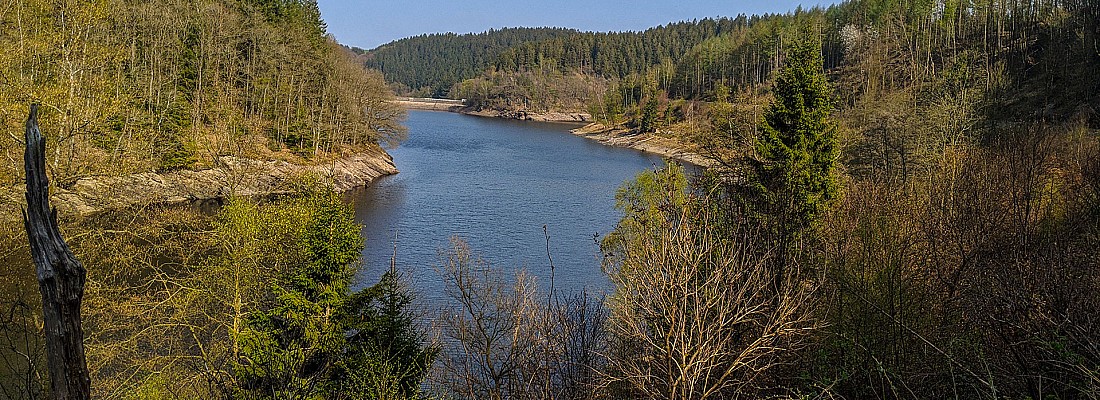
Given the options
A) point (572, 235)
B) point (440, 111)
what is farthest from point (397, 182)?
point (440, 111)

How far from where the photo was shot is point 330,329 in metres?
12.3

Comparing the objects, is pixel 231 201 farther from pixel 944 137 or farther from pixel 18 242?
pixel 944 137

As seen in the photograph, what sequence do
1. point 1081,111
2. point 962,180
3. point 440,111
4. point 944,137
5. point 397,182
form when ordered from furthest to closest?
point 440,111 < point 397,182 < point 1081,111 < point 944,137 < point 962,180

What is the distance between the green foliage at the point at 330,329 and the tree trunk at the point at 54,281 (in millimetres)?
8634

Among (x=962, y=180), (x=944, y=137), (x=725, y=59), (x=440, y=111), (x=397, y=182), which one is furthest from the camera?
(x=440, y=111)

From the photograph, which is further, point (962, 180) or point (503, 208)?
point (503, 208)

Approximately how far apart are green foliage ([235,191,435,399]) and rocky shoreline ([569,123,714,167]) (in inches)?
2020

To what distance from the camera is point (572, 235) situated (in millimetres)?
36875

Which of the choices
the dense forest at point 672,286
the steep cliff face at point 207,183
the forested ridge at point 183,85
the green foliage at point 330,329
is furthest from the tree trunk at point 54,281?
the forested ridge at point 183,85

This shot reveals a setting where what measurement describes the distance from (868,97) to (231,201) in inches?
1490

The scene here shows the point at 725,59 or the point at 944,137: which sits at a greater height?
the point at 725,59

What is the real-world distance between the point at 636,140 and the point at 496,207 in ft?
172

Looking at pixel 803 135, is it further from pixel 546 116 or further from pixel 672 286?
pixel 546 116

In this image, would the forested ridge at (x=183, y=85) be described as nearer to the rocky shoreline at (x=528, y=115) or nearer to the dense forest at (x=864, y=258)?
the dense forest at (x=864, y=258)
